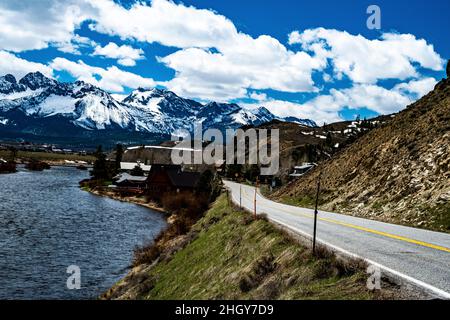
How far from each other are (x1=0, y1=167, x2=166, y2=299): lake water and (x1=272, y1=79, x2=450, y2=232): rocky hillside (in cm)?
1915

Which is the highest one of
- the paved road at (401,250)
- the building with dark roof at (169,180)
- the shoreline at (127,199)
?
the paved road at (401,250)

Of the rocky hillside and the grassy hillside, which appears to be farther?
the rocky hillside

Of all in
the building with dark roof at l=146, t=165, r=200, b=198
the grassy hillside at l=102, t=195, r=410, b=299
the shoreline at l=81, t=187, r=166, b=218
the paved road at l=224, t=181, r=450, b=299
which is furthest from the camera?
the building with dark roof at l=146, t=165, r=200, b=198

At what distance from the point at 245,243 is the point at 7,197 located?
70688mm

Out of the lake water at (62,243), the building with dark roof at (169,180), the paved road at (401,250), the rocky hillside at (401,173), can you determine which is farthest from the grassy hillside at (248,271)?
the building with dark roof at (169,180)

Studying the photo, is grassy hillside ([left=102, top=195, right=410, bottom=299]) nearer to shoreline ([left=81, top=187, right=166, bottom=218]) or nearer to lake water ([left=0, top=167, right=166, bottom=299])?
lake water ([left=0, top=167, right=166, bottom=299])

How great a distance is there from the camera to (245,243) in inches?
805

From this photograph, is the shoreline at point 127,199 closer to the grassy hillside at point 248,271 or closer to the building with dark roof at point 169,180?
the building with dark roof at point 169,180

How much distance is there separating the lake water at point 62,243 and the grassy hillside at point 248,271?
4.36 m

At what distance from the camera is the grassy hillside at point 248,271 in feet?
33.7

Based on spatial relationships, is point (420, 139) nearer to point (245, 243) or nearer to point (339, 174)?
point (339, 174)

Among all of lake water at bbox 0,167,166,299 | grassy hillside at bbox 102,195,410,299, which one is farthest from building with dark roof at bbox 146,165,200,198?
grassy hillside at bbox 102,195,410,299

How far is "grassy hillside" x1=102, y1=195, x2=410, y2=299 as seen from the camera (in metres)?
10.3

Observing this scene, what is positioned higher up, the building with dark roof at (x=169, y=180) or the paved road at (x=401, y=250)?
the paved road at (x=401, y=250)
